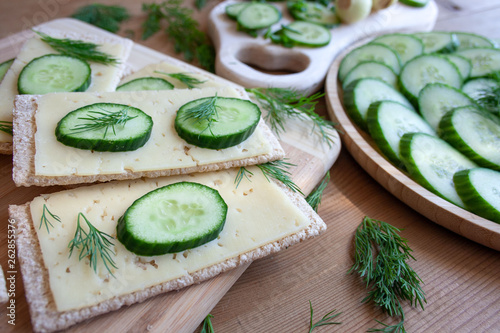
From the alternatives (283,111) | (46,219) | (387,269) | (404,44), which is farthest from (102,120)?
(404,44)

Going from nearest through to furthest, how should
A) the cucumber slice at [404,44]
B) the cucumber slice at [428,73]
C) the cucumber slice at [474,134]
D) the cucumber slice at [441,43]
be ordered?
the cucumber slice at [474,134] < the cucumber slice at [428,73] < the cucumber slice at [404,44] < the cucumber slice at [441,43]

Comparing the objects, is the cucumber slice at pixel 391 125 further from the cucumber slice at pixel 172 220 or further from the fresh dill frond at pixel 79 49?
the fresh dill frond at pixel 79 49

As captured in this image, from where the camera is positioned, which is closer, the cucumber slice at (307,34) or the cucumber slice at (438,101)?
the cucumber slice at (438,101)

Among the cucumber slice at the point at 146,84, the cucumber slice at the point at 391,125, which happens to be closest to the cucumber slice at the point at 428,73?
the cucumber slice at the point at 391,125

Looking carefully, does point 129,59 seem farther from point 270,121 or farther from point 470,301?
point 470,301

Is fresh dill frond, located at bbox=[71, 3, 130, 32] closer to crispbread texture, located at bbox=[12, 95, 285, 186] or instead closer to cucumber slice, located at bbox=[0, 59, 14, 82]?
cucumber slice, located at bbox=[0, 59, 14, 82]

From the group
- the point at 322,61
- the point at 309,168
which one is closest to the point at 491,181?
the point at 309,168
